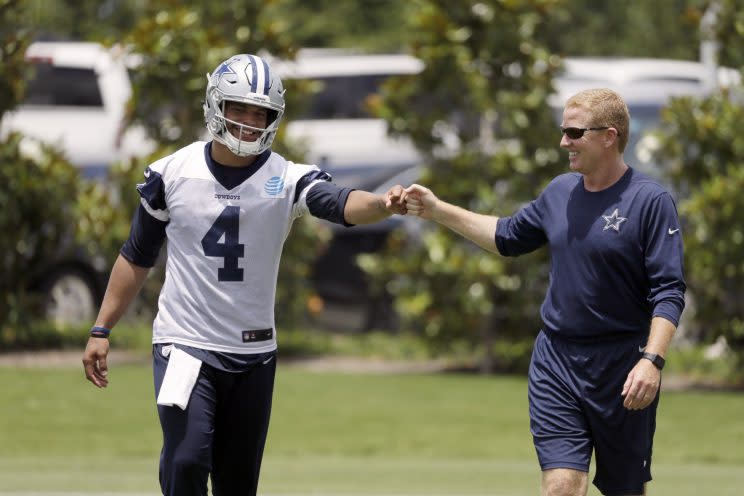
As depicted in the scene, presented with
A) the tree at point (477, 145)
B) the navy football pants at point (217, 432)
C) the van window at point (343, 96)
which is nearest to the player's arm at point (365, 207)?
the navy football pants at point (217, 432)

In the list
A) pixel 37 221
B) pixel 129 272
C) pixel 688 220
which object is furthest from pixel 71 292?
pixel 129 272

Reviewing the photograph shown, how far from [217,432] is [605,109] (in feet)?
7.34

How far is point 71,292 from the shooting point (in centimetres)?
1981

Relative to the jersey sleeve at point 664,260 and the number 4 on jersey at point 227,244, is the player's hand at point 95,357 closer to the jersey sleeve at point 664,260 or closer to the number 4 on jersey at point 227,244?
the number 4 on jersey at point 227,244

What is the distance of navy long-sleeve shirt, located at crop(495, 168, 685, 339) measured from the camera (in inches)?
262

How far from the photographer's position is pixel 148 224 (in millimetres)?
7004

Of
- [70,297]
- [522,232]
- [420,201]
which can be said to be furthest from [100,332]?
[70,297]

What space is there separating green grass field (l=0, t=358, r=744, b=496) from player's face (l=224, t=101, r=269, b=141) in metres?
4.63

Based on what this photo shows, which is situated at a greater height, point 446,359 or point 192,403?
point 192,403

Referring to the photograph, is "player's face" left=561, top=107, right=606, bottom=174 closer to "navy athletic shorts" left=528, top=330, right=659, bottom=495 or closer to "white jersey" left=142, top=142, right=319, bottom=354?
"navy athletic shorts" left=528, top=330, right=659, bottom=495

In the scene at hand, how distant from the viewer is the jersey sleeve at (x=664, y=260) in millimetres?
6555

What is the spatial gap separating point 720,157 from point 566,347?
10163mm

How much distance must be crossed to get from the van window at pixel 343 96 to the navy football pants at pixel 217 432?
1697cm

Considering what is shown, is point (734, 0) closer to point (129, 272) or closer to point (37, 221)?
point (37, 221)
